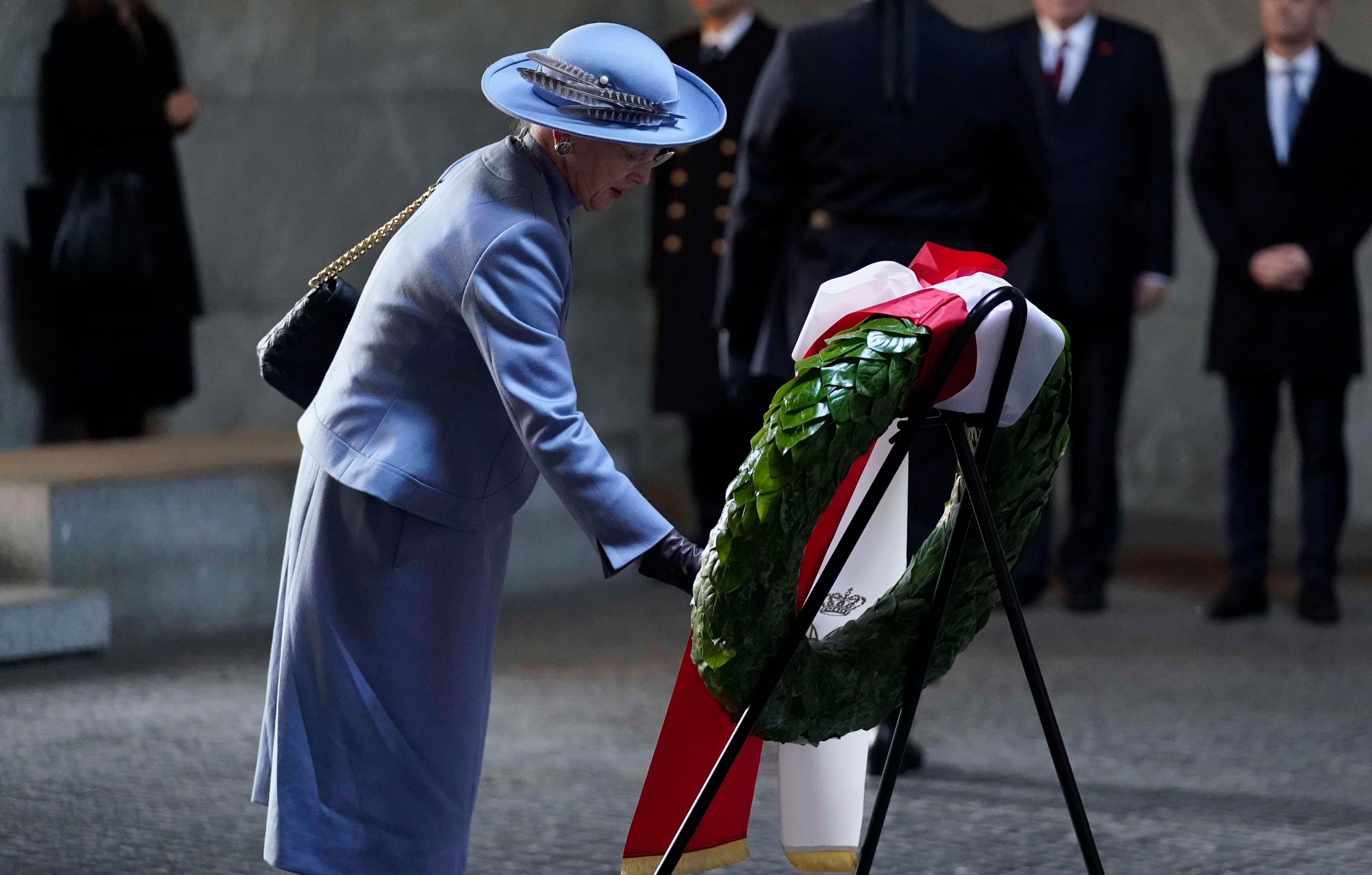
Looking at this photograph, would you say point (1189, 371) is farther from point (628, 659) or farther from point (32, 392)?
point (32, 392)

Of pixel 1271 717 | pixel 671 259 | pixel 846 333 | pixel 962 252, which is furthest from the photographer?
pixel 671 259

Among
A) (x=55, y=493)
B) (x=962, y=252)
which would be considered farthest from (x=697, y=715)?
(x=55, y=493)

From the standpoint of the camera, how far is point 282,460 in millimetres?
6312

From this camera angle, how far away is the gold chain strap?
9.35ft

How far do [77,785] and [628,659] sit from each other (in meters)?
1.88

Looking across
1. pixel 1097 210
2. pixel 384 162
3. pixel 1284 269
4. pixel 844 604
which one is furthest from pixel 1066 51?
pixel 844 604

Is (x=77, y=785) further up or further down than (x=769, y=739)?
further down

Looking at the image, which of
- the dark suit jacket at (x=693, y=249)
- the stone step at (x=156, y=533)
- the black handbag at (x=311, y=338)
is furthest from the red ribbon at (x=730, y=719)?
the dark suit jacket at (x=693, y=249)

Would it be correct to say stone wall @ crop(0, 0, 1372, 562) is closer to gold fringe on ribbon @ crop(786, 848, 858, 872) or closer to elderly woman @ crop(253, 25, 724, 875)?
gold fringe on ribbon @ crop(786, 848, 858, 872)

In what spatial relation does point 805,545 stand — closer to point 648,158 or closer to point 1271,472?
point 648,158

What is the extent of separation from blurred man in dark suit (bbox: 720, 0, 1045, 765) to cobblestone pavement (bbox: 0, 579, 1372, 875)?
461 mm

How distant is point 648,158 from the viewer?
8.59 ft

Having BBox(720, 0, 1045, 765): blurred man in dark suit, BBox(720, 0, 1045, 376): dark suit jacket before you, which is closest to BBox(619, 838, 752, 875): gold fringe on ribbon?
BBox(720, 0, 1045, 765): blurred man in dark suit

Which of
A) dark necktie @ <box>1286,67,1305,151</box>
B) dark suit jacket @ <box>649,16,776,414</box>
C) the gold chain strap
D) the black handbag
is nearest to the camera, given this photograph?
the gold chain strap
